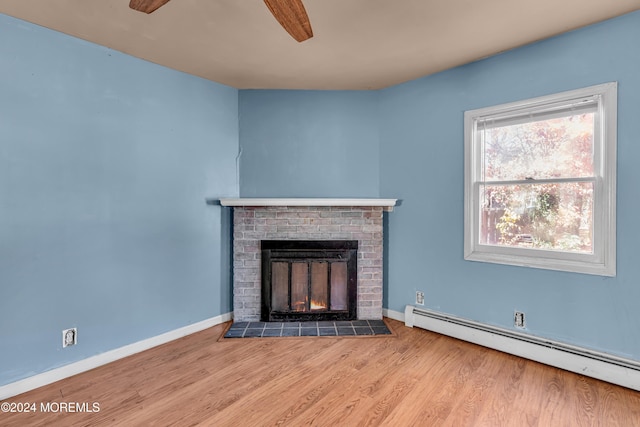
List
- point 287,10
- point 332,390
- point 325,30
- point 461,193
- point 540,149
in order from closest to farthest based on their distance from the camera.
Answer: point 287,10 < point 332,390 < point 325,30 < point 540,149 < point 461,193

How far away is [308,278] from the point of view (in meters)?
3.22

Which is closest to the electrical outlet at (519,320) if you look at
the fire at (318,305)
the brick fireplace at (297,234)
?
the brick fireplace at (297,234)

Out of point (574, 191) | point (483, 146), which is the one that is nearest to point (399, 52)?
point (483, 146)

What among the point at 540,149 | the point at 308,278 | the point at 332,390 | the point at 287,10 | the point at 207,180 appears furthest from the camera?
the point at 308,278

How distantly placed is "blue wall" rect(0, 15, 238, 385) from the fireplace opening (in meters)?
0.55

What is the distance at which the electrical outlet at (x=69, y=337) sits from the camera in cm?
222

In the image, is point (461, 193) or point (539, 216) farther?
point (461, 193)

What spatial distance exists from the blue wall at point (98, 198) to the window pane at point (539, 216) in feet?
8.49

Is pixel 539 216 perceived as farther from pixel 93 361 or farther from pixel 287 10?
pixel 93 361

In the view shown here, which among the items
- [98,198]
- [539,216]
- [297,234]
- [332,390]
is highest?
[98,198]

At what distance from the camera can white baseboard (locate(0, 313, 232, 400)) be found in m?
2.03

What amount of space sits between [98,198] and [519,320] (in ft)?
11.3

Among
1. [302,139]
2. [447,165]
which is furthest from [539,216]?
[302,139]

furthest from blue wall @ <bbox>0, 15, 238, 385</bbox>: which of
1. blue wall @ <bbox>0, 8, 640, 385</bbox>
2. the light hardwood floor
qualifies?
the light hardwood floor
